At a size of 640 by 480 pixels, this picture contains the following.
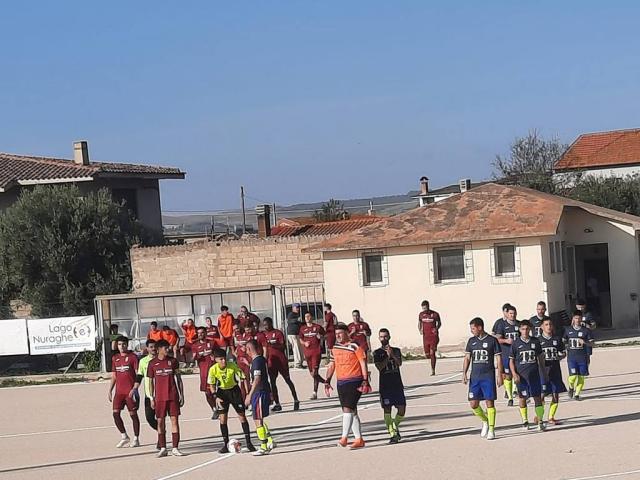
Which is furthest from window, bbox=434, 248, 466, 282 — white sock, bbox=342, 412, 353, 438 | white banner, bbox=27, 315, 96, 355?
white sock, bbox=342, 412, 353, 438

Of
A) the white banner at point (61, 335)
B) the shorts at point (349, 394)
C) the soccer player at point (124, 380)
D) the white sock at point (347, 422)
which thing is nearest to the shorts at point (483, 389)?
the shorts at point (349, 394)

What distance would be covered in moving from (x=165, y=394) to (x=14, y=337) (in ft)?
64.5

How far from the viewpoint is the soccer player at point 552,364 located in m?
17.3

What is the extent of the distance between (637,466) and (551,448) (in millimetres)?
1910

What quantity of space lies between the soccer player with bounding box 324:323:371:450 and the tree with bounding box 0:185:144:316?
26438 mm

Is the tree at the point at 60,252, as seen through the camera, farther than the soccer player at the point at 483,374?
Yes

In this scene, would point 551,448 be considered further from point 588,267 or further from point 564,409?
point 588,267

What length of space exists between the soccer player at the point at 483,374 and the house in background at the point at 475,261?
16456 mm

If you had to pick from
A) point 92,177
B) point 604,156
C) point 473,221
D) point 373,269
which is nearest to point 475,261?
point 473,221

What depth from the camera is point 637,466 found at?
1317 centimetres

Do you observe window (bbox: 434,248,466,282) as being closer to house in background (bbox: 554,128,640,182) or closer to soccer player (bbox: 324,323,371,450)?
soccer player (bbox: 324,323,371,450)

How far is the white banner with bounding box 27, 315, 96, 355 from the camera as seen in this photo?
115ft

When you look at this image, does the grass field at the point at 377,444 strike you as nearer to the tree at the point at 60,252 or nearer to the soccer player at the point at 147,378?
the soccer player at the point at 147,378

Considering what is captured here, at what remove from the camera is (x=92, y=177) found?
157ft
